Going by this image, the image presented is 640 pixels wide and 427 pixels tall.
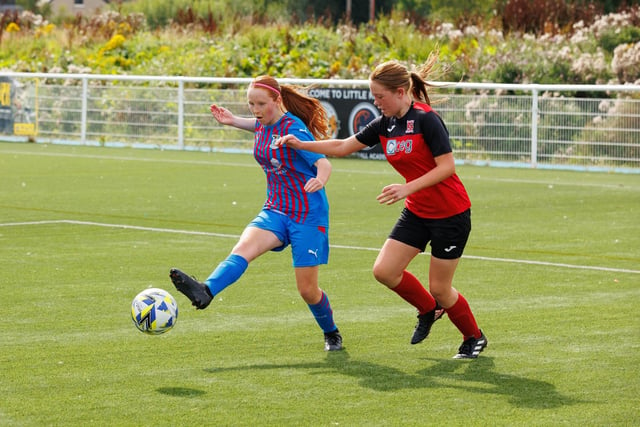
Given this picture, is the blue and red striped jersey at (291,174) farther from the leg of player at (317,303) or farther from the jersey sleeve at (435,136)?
the jersey sleeve at (435,136)

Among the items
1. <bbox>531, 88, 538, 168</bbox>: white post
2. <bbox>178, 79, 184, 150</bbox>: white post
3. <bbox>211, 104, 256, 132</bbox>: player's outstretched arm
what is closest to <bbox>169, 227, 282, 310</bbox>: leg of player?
<bbox>211, 104, 256, 132</bbox>: player's outstretched arm

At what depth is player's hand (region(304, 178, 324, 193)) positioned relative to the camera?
8.01 meters

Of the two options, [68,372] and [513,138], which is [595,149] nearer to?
[513,138]

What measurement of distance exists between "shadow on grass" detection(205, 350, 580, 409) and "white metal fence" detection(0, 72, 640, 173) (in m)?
12.5

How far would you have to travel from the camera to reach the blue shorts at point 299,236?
8.38 m

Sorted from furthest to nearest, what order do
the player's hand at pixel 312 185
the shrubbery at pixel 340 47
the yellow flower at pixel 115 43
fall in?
1. the yellow flower at pixel 115 43
2. the shrubbery at pixel 340 47
3. the player's hand at pixel 312 185

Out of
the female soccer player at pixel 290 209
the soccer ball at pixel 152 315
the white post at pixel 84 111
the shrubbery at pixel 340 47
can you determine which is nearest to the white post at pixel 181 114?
the white post at pixel 84 111

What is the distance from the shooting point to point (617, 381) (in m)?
7.45

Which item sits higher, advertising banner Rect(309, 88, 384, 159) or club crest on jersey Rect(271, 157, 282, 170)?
club crest on jersey Rect(271, 157, 282, 170)

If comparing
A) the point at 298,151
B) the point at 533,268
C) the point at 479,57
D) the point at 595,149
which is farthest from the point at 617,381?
the point at 479,57

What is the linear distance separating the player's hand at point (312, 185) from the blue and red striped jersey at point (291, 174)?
0.39 m

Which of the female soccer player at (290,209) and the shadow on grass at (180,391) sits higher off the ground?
the female soccer player at (290,209)

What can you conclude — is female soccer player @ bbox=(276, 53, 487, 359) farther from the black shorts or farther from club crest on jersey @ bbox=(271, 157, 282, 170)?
club crest on jersey @ bbox=(271, 157, 282, 170)

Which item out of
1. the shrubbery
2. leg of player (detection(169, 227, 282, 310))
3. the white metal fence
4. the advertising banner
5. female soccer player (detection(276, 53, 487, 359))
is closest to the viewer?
leg of player (detection(169, 227, 282, 310))
